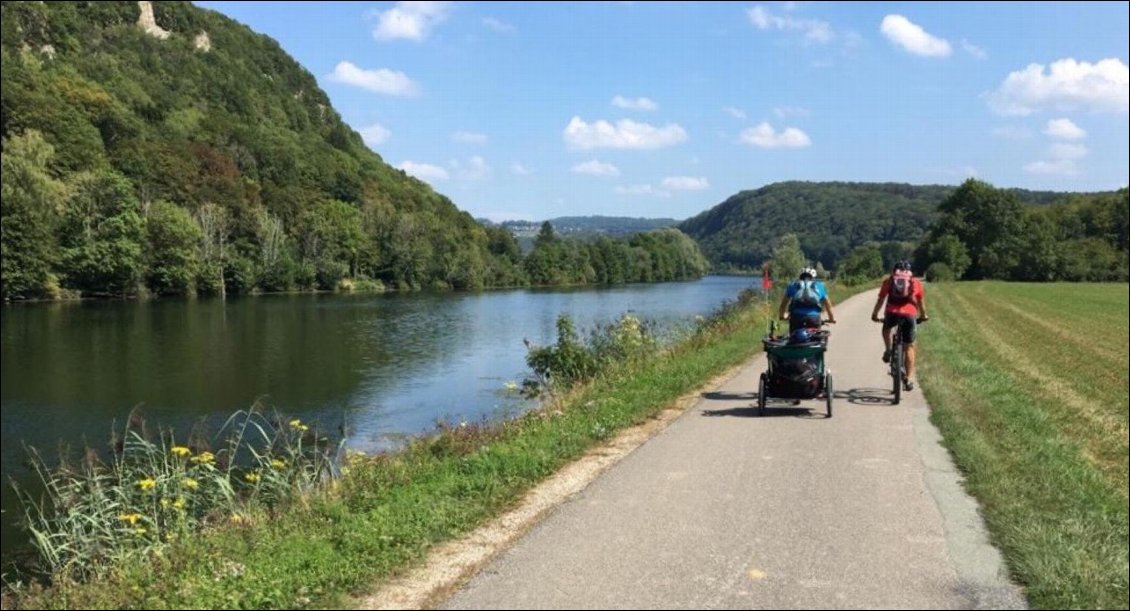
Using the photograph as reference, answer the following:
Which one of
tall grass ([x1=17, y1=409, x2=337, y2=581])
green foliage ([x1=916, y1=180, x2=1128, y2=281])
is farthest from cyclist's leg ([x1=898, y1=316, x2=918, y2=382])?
green foliage ([x1=916, y1=180, x2=1128, y2=281])

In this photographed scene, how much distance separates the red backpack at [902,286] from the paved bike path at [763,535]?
8.92ft

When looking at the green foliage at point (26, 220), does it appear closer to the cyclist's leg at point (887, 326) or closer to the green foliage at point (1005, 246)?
the cyclist's leg at point (887, 326)

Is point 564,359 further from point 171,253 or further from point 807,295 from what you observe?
point 171,253

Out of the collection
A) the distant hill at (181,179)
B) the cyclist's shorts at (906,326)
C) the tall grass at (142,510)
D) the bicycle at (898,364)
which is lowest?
the tall grass at (142,510)

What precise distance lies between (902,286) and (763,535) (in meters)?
6.30

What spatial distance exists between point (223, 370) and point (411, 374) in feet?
20.2

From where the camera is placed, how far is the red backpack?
1008 centimetres

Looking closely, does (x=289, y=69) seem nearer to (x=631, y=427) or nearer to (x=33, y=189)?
(x=33, y=189)

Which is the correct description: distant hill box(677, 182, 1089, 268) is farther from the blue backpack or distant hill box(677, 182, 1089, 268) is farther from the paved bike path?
the paved bike path

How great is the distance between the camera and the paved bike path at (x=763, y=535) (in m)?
3.96

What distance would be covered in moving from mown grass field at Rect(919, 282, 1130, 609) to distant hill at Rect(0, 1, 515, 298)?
61917 millimetres

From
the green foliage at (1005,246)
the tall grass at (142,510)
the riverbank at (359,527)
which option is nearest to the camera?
the riverbank at (359,527)

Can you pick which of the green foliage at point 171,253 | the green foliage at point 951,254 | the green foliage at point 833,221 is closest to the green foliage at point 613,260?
the green foliage at point 833,221

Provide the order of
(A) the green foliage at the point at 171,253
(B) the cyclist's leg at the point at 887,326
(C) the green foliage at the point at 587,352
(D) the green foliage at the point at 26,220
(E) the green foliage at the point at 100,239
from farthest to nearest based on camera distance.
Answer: (A) the green foliage at the point at 171,253 → (E) the green foliage at the point at 100,239 → (D) the green foliage at the point at 26,220 → (C) the green foliage at the point at 587,352 → (B) the cyclist's leg at the point at 887,326
